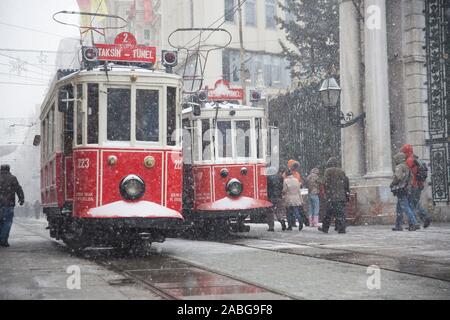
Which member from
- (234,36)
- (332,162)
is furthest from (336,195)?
(234,36)

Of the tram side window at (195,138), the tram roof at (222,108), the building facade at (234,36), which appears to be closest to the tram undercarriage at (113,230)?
the tram side window at (195,138)

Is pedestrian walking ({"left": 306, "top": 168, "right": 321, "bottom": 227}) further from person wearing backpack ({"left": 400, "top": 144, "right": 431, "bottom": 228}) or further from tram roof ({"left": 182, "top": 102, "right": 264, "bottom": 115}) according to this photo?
tram roof ({"left": 182, "top": 102, "right": 264, "bottom": 115})

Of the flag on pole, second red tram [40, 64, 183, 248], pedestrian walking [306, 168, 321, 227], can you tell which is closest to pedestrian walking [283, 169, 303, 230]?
pedestrian walking [306, 168, 321, 227]

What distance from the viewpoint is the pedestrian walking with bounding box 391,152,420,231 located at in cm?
1585

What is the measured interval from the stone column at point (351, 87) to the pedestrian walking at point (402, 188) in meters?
3.71

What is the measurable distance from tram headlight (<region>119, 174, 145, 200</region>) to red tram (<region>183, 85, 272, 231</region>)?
3.95 metres

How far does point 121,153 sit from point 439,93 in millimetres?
9440

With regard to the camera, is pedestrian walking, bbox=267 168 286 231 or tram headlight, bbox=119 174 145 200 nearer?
tram headlight, bbox=119 174 145 200

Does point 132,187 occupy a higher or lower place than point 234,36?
lower

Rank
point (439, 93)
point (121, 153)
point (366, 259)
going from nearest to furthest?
point (366, 259) → point (121, 153) → point (439, 93)

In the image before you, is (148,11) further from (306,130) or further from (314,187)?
(314,187)

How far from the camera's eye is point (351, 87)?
2012 cm

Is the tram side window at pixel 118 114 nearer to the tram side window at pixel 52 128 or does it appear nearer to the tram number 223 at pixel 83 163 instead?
the tram number 223 at pixel 83 163

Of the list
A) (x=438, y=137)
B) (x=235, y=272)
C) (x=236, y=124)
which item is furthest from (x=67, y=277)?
(x=438, y=137)
